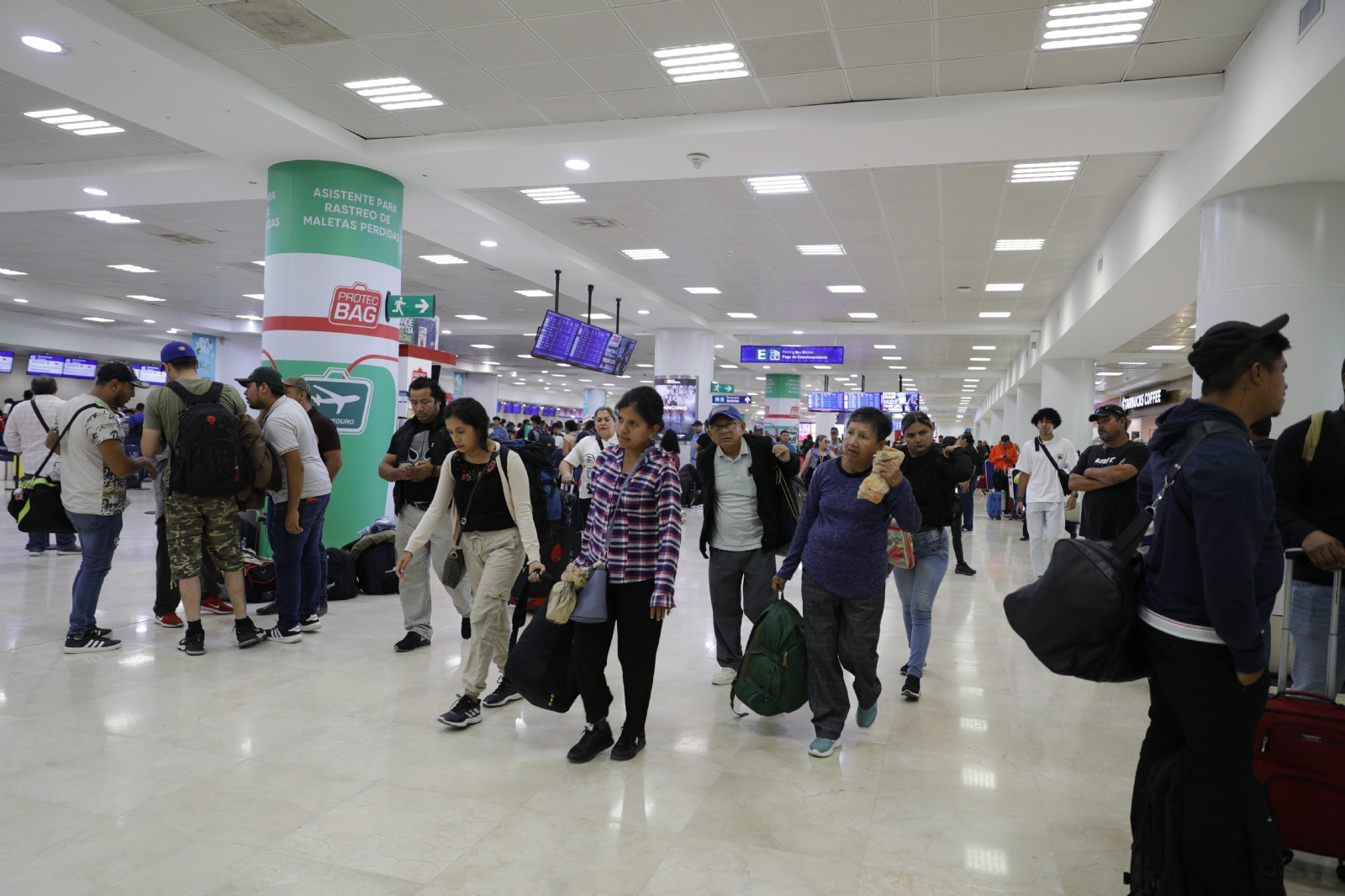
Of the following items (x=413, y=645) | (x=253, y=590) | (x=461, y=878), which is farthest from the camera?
(x=253, y=590)

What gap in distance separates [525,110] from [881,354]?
18.0 m

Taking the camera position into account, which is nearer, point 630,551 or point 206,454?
point 630,551

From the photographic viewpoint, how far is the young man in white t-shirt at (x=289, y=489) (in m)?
5.34

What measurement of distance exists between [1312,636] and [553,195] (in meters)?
8.30

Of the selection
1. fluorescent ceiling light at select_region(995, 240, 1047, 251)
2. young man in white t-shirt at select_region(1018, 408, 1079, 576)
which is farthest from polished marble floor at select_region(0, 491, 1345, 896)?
fluorescent ceiling light at select_region(995, 240, 1047, 251)

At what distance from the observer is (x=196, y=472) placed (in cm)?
475

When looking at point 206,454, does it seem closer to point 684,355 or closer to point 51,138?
point 51,138

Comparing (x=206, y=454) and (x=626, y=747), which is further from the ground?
(x=206, y=454)

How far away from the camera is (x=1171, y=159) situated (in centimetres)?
710

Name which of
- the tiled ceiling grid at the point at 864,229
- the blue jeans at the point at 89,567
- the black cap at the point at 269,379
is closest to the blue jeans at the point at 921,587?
the black cap at the point at 269,379

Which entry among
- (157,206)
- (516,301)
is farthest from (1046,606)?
(516,301)

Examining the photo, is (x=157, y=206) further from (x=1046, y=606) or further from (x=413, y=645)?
(x=1046, y=606)

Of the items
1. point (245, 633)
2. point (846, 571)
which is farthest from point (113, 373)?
Answer: point (846, 571)

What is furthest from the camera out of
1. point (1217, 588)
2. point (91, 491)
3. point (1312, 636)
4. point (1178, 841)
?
point (91, 491)
